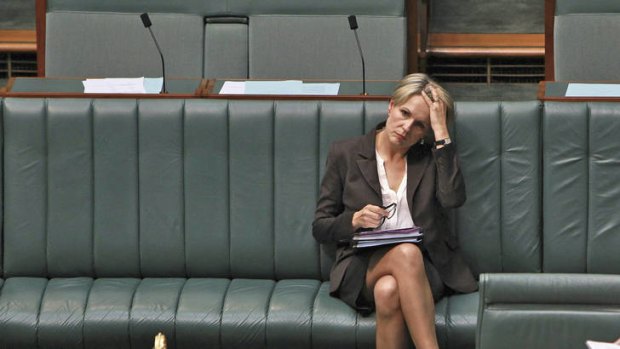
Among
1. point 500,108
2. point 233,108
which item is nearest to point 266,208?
point 233,108

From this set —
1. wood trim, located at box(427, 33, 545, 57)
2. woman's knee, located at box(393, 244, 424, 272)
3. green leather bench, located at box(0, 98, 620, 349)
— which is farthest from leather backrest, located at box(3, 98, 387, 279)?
wood trim, located at box(427, 33, 545, 57)

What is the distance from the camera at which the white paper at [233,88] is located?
2090mm

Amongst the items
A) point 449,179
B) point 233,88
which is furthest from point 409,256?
point 233,88

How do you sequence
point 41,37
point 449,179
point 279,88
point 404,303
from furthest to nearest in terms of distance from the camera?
1. point 41,37
2. point 279,88
3. point 449,179
4. point 404,303

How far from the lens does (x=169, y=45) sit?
106 inches

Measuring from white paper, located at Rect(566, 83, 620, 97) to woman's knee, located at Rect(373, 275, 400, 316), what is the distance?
507 mm

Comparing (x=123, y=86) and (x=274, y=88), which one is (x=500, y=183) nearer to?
(x=274, y=88)

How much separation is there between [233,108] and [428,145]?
36 centimetres

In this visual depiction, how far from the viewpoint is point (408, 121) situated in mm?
1888

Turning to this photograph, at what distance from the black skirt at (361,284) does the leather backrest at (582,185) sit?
0.24m

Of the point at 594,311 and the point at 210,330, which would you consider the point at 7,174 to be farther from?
the point at 594,311

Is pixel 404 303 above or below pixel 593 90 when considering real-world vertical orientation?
below

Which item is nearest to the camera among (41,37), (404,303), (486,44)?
(404,303)

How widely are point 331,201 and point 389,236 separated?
135 millimetres
